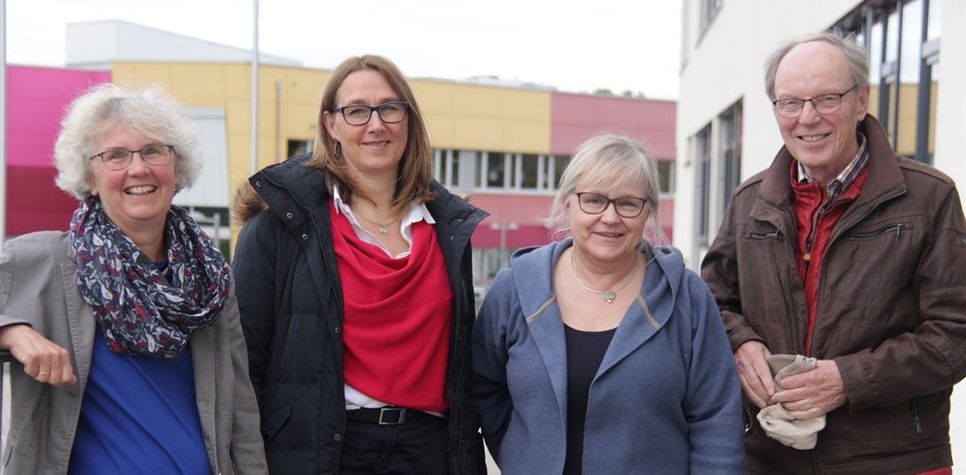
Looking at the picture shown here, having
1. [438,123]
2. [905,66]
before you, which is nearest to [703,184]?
[905,66]

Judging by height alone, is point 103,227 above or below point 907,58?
below

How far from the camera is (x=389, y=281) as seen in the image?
2877mm

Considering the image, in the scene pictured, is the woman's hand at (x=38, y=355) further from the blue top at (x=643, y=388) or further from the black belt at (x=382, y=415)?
the blue top at (x=643, y=388)

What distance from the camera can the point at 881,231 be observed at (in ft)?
8.98

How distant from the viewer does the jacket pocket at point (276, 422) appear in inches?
112

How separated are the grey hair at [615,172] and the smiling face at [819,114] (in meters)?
0.47

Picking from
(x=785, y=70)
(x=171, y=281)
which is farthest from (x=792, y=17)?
(x=171, y=281)

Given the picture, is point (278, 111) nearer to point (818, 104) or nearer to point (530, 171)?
point (530, 171)

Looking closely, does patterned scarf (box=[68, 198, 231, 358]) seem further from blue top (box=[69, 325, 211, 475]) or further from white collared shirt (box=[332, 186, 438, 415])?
white collared shirt (box=[332, 186, 438, 415])

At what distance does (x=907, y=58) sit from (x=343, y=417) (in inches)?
199

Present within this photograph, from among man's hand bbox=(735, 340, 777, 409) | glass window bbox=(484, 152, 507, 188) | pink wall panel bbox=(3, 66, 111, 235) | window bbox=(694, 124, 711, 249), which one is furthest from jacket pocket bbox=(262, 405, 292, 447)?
glass window bbox=(484, 152, 507, 188)

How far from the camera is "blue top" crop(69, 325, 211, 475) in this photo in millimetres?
2391

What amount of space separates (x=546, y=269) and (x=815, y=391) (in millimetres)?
875

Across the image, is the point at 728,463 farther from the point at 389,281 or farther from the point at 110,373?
the point at 110,373
